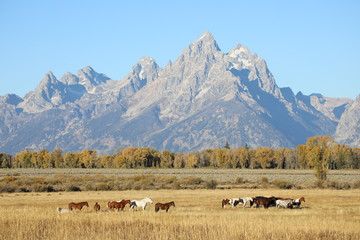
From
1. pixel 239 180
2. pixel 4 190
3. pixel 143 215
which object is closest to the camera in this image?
pixel 143 215

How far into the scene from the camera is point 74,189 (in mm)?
63000

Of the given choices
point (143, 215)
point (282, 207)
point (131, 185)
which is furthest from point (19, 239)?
point (131, 185)

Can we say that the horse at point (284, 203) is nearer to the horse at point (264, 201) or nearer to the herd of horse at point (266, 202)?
the herd of horse at point (266, 202)

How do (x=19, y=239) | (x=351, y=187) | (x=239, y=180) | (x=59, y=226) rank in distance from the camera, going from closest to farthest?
1. (x=19, y=239)
2. (x=59, y=226)
3. (x=351, y=187)
4. (x=239, y=180)

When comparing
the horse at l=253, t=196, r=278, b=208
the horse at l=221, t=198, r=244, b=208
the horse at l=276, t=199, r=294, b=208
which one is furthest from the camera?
the horse at l=221, t=198, r=244, b=208

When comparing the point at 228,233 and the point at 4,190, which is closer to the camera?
the point at 228,233

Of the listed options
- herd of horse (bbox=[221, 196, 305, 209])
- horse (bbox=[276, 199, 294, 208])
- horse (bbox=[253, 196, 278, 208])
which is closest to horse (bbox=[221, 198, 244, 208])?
herd of horse (bbox=[221, 196, 305, 209])

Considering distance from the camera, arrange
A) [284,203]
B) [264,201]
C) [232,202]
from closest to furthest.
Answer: [284,203], [264,201], [232,202]

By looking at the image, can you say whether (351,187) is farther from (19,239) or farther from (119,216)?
(19,239)

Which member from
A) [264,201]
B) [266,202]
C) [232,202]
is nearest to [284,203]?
[266,202]

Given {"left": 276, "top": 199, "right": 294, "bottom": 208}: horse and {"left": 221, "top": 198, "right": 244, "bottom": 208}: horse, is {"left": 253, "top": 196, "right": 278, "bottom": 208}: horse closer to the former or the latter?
{"left": 276, "top": 199, "right": 294, "bottom": 208}: horse

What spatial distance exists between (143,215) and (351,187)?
1866 inches

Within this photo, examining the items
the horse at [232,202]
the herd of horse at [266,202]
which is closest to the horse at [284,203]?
the herd of horse at [266,202]

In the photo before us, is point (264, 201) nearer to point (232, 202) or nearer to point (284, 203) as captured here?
point (284, 203)
